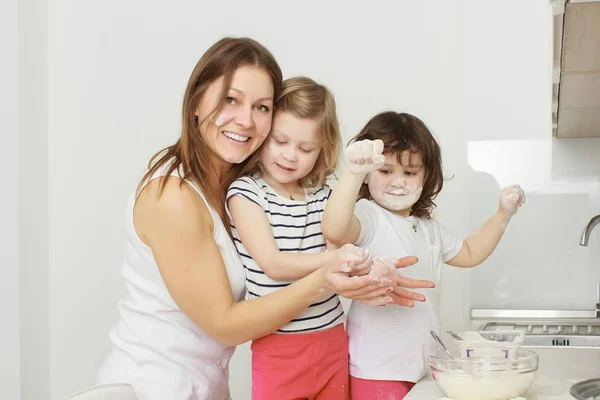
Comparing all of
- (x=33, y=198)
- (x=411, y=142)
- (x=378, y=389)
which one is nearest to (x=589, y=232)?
(x=411, y=142)

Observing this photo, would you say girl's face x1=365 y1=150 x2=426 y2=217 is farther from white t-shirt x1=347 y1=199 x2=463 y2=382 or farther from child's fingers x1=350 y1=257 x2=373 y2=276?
child's fingers x1=350 y1=257 x2=373 y2=276

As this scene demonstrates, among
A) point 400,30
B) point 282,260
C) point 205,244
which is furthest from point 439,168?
point 400,30

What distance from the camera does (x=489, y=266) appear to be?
2.35m

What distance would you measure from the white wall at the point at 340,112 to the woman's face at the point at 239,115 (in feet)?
3.25

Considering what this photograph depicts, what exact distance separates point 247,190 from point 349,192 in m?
0.24

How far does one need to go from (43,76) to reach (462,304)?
1702 millimetres

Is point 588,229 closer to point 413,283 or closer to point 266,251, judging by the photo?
point 413,283

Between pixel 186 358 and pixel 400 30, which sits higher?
pixel 400 30

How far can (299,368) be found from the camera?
155 centimetres

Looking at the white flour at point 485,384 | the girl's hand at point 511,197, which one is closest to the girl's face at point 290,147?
the girl's hand at point 511,197

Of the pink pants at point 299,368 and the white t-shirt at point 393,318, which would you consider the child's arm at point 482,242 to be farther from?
the pink pants at point 299,368

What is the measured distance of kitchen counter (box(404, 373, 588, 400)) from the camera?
1259 mm

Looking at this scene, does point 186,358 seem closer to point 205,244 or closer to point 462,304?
point 205,244

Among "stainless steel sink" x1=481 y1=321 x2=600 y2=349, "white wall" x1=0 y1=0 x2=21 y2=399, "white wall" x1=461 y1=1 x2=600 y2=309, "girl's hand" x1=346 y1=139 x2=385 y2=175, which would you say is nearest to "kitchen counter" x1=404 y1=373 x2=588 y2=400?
"girl's hand" x1=346 y1=139 x2=385 y2=175
